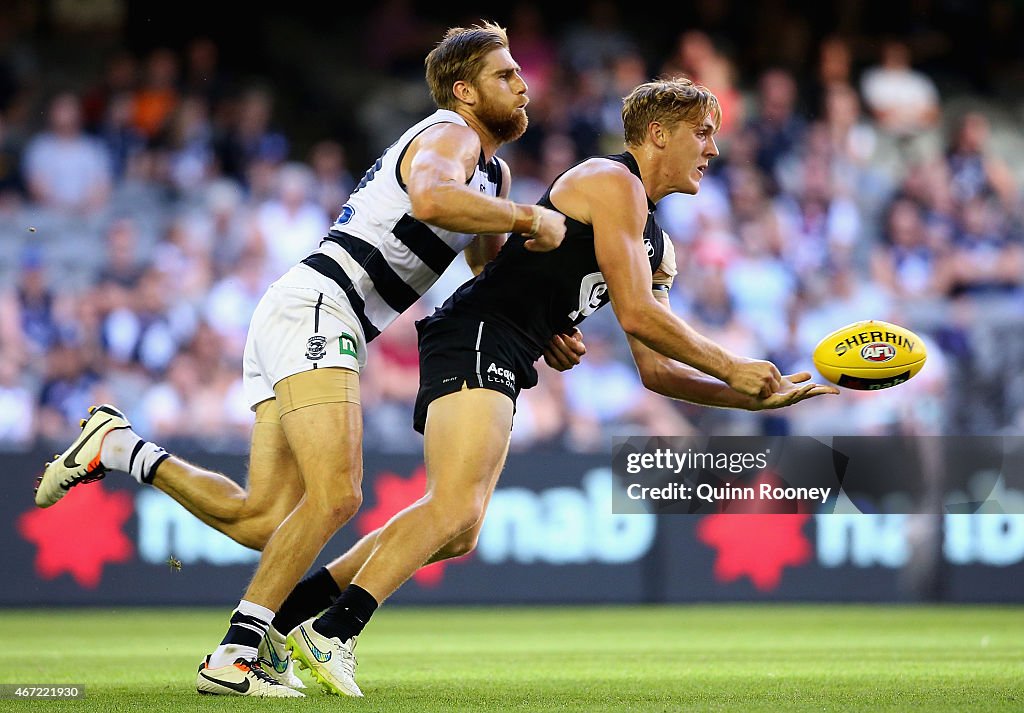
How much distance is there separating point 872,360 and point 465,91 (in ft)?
6.44

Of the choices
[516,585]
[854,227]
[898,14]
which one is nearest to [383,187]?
[516,585]

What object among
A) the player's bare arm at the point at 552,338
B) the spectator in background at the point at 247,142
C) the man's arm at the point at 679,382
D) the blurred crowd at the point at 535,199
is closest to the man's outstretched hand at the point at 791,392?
the man's arm at the point at 679,382

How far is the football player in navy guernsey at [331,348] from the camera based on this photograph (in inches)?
199

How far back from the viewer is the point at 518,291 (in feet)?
17.9

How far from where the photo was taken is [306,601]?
5488 millimetres

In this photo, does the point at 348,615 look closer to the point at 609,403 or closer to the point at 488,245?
the point at 488,245

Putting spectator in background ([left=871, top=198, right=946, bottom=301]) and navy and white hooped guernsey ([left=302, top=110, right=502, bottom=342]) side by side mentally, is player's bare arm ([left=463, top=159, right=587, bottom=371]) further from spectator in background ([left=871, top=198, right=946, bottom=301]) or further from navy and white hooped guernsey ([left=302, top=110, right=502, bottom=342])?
spectator in background ([left=871, top=198, right=946, bottom=301])

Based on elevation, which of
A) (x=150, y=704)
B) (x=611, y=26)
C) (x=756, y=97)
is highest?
(x=611, y=26)

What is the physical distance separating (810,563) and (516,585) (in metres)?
2.22

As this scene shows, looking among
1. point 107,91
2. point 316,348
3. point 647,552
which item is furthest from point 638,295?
point 107,91

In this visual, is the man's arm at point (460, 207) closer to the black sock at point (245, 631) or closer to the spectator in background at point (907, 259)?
the black sock at point (245, 631)

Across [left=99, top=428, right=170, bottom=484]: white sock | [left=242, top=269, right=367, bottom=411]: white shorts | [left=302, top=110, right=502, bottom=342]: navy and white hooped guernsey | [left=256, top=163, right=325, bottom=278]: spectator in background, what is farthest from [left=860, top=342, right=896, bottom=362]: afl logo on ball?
A: [left=256, top=163, right=325, bottom=278]: spectator in background

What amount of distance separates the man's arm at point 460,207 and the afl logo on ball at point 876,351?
1.44 m

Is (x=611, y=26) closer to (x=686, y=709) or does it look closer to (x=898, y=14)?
(x=898, y=14)
